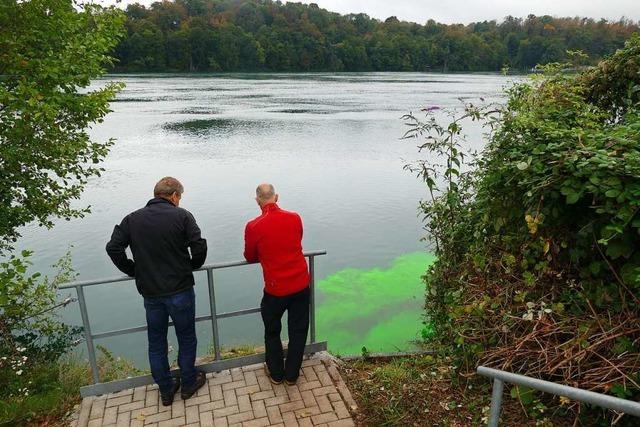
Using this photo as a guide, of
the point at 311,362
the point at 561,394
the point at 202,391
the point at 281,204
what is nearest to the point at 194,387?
the point at 202,391

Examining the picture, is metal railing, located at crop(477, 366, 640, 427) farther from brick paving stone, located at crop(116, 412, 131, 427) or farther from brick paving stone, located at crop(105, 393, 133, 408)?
brick paving stone, located at crop(105, 393, 133, 408)

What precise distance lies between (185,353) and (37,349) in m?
4.12

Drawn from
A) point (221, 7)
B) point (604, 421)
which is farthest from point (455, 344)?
point (221, 7)

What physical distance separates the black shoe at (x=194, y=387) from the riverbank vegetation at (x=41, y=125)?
1438 millimetres

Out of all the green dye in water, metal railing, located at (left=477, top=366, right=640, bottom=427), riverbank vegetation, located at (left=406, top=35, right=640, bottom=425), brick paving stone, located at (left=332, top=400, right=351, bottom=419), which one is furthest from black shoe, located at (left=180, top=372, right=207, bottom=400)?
the green dye in water

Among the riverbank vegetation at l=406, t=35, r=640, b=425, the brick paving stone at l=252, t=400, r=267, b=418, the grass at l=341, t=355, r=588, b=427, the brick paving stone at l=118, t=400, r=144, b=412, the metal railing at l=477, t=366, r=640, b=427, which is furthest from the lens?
the brick paving stone at l=118, t=400, r=144, b=412

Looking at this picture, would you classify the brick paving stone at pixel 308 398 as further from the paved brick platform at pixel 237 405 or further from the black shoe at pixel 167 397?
the black shoe at pixel 167 397

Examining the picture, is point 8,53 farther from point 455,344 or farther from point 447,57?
point 447,57

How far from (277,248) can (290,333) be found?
810mm

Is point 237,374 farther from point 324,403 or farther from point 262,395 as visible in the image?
point 324,403

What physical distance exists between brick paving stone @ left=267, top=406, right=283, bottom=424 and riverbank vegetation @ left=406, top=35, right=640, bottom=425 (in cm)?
154

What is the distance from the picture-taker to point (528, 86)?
18.8 feet

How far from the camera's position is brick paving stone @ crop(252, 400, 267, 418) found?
3.73 m

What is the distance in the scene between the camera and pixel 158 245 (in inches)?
140
